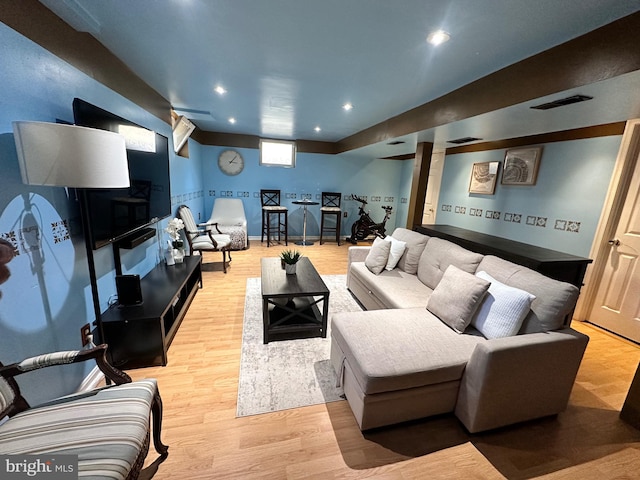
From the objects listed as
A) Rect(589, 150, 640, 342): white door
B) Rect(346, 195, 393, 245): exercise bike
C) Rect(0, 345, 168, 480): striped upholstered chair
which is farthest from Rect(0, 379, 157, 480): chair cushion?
Rect(346, 195, 393, 245): exercise bike

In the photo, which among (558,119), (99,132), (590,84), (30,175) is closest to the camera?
(30,175)

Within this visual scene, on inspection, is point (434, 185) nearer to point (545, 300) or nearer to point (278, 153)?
point (278, 153)

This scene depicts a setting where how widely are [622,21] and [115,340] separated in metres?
3.63

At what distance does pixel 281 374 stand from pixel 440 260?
1754mm

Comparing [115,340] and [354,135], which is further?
[354,135]

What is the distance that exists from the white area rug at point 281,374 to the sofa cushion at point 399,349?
1.15ft

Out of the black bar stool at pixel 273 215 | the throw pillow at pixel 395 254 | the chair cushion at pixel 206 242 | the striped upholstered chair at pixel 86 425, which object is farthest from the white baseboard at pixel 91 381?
the black bar stool at pixel 273 215

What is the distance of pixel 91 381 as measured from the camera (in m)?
1.72

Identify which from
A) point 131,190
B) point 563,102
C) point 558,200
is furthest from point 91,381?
point 558,200

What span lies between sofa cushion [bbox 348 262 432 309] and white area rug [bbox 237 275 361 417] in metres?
0.66

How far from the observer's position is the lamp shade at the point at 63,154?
1060mm

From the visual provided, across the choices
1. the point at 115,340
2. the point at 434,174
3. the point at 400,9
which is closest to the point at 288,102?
the point at 400,9

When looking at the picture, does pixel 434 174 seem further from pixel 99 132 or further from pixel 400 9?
pixel 99 132

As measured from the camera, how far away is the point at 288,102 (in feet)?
9.98
